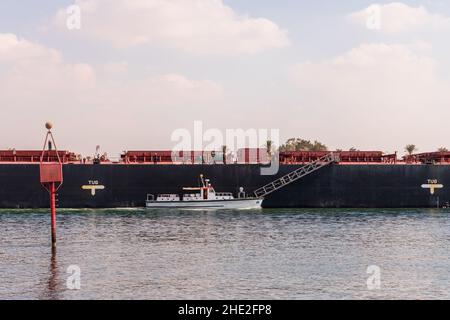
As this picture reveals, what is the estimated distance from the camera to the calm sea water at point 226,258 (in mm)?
26391

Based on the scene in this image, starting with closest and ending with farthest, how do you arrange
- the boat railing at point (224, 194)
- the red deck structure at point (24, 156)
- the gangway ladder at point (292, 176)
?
the boat railing at point (224, 194) → the gangway ladder at point (292, 176) → the red deck structure at point (24, 156)

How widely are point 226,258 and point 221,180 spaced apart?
140ft

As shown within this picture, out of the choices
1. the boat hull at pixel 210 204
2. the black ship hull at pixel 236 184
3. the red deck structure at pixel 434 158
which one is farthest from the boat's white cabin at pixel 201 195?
the red deck structure at pixel 434 158

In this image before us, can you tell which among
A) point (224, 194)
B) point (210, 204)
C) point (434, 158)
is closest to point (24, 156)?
point (210, 204)

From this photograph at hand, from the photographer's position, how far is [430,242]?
43562 millimetres

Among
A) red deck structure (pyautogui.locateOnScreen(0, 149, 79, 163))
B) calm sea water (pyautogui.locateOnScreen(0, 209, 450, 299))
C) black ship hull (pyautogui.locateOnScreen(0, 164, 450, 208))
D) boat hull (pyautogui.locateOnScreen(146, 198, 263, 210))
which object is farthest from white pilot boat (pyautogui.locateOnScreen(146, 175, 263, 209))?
red deck structure (pyautogui.locateOnScreen(0, 149, 79, 163))

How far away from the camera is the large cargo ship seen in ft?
249

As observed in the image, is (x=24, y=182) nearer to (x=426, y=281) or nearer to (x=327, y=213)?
(x=327, y=213)

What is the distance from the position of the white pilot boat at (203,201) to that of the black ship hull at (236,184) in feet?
4.25

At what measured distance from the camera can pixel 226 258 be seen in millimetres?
35469

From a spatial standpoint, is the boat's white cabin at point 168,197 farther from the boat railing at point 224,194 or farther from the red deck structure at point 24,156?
the red deck structure at point 24,156

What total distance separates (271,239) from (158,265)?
14.3 m

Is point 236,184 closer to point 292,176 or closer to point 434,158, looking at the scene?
point 292,176

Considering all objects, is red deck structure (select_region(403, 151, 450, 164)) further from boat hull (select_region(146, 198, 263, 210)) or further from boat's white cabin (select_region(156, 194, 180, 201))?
boat's white cabin (select_region(156, 194, 180, 201))
